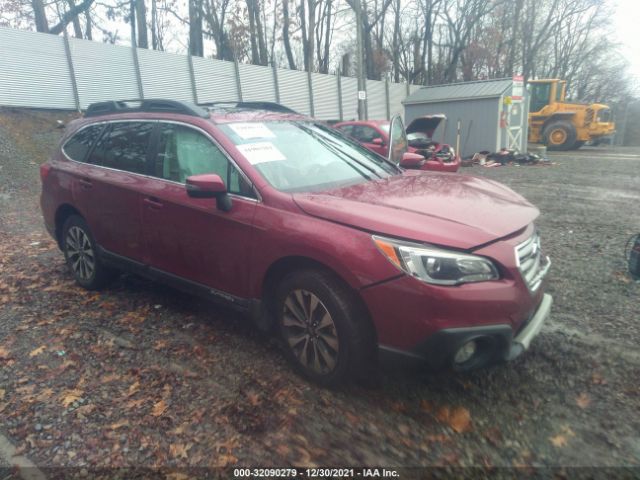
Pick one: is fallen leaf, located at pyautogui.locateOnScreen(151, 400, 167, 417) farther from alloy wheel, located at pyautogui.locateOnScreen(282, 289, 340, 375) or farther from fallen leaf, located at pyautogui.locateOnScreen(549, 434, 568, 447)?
fallen leaf, located at pyautogui.locateOnScreen(549, 434, 568, 447)

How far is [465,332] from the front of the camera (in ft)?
8.02

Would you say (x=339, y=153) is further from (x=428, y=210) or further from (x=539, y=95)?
(x=539, y=95)

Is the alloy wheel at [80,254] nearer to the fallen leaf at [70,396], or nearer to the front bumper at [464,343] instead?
the fallen leaf at [70,396]

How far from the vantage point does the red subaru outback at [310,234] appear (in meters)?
2.51

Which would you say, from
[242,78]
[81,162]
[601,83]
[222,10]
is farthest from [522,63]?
[81,162]

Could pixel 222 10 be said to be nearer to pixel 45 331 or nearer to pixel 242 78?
pixel 242 78

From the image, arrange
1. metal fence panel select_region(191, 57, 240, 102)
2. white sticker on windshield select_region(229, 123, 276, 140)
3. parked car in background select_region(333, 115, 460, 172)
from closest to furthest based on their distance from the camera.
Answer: white sticker on windshield select_region(229, 123, 276, 140) → parked car in background select_region(333, 115, 460, 172) → metal fence panel select_region(191, 57, 240, 102)

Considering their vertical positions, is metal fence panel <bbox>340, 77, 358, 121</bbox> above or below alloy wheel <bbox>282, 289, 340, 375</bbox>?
above

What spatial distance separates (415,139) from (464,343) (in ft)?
37.2

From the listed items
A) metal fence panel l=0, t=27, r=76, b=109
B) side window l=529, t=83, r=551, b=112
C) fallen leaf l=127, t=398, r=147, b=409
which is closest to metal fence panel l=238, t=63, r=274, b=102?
metal fence panel l=0, t=27, r=76, b=109

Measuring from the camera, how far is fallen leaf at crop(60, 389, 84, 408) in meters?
2.95

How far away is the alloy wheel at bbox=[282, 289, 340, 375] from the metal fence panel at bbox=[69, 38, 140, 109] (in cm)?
1375

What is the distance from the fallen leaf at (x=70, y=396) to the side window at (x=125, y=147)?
1761 mm

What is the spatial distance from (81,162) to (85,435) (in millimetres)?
2850
